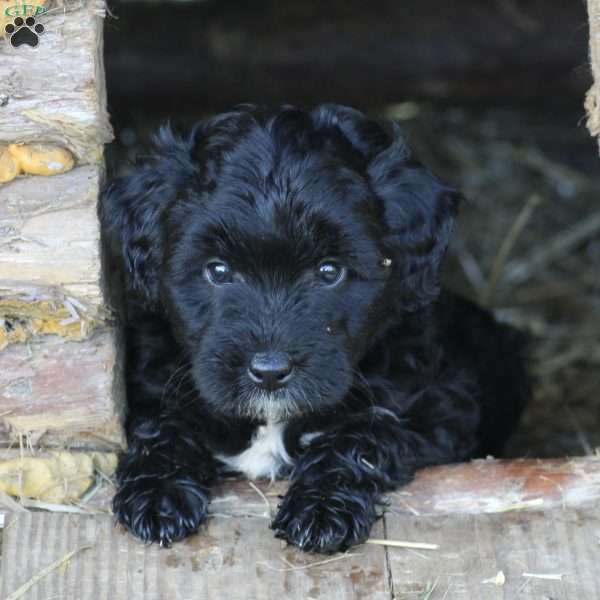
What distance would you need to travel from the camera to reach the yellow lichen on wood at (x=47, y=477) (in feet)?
12.0

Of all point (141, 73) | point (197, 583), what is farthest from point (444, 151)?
point (197, 583)

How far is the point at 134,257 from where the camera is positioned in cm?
366

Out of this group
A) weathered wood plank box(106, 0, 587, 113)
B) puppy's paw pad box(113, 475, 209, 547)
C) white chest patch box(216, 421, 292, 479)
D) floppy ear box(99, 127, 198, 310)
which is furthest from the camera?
weathered wood plank box(106, 0, 587, 113)

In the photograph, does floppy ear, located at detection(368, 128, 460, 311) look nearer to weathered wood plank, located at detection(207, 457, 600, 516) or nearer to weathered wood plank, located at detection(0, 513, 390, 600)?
weathered wood plank, located at detection(207, 457, 600, 516)

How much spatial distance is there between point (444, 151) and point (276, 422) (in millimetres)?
3918

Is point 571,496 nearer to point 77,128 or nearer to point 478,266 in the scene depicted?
point 77,128

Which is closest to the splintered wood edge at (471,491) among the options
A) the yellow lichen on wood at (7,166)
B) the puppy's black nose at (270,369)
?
the puppy's black nose at (270,369)

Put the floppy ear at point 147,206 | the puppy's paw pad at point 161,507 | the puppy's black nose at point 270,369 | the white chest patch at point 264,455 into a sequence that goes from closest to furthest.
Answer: the puppy's black nose at point 270,369 → the puppy's paw pad at point 161,507 → the floppy ear at point 147,206 → the white chest patch at point 264,455

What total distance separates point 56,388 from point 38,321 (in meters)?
0.23

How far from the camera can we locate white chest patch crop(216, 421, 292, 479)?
151 inches

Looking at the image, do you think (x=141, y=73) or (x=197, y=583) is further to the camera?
(x=141, y=73)

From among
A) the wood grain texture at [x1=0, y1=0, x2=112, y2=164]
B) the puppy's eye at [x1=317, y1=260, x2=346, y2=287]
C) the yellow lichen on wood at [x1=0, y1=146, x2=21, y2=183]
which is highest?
the wood grain texture at [x1=0, y1=0, x2=112, y2=164]

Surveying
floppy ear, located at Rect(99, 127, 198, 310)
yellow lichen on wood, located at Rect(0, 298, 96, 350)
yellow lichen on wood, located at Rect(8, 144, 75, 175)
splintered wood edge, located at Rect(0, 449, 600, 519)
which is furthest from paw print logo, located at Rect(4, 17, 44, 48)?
splintered wood edge, located at Rect(0, 449, 600, 519)

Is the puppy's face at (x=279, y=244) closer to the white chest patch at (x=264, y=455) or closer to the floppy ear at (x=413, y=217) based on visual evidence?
the floppy ear at (x=413, y=217)
